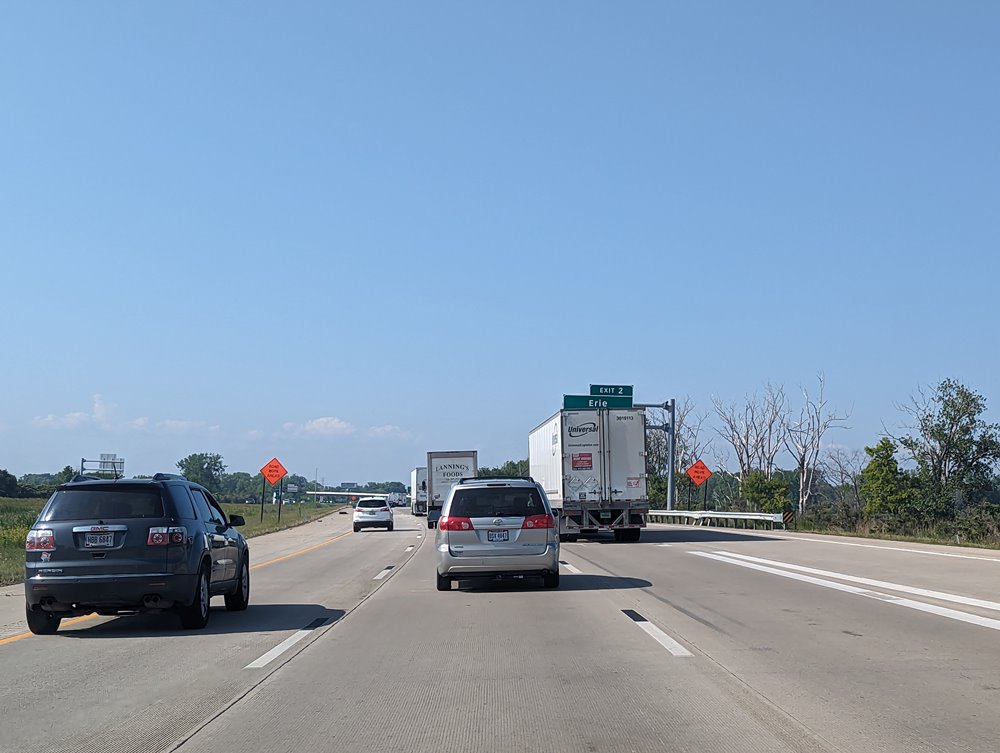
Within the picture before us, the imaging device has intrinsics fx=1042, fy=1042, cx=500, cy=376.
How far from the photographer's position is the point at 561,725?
724cm

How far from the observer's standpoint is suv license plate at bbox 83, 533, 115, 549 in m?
11.9

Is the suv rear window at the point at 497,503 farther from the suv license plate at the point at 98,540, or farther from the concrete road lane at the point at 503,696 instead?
the suv license plate at the point at 98,540

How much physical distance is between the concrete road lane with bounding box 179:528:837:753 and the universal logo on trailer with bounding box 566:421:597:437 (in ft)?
63.7

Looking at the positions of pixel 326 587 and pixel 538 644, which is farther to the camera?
pixel 326 587

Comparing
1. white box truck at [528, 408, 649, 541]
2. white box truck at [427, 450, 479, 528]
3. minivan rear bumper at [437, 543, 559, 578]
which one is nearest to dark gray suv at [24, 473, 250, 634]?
minivan rear bumper at [437, 543, 559, 578]

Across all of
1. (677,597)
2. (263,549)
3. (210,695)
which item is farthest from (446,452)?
(210,695)

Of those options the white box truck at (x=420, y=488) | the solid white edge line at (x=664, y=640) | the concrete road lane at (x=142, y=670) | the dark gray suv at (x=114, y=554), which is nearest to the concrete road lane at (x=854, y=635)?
the solid white edge line at (x=664, y=640)

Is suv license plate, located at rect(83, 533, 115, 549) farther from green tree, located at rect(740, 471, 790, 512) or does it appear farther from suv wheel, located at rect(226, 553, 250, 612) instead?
green tree, located at rect(740, 471, 790, 512)

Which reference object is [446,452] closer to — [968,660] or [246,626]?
[246,626]

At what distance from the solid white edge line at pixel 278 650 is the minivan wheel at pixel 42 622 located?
297cm

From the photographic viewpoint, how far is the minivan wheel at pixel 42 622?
12.3m

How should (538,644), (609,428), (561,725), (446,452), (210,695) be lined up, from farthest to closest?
(446,452)
(609,428)
(538,644)
(210,695)
(561,725)

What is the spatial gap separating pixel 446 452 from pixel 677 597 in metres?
39.0

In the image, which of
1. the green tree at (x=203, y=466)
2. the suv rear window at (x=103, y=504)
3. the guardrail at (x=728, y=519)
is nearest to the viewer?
the suv rear window at (x=103, y=504)
